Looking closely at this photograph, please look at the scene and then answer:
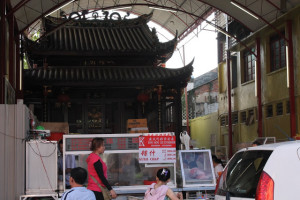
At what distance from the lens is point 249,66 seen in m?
26.0

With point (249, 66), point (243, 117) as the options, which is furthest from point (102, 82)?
point (243, 117)

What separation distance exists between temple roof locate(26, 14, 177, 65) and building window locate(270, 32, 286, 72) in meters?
4.44

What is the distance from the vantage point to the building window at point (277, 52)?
2188 cm

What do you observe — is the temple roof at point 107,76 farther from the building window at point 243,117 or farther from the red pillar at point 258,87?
the building window at point 243,117

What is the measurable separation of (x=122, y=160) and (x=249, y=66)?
17.0 m

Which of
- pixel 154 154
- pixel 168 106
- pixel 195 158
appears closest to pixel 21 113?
pixel 154 154

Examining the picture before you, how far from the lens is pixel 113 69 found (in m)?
21.6

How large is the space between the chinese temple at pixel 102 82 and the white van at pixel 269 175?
1457 cm

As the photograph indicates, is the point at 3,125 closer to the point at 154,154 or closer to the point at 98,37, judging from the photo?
the point at 154,154

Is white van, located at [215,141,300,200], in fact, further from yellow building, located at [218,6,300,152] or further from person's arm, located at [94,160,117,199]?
yellow building, located at [218,6,300,152]

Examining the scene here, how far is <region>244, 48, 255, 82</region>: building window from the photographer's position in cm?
2541

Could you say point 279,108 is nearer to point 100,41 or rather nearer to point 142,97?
point 142,97

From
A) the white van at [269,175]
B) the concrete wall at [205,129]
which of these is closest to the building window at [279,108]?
the concrete wall at [205,129]

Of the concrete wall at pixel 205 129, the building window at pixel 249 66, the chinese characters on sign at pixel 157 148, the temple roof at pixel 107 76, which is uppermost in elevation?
the building window at pixel 249 66
